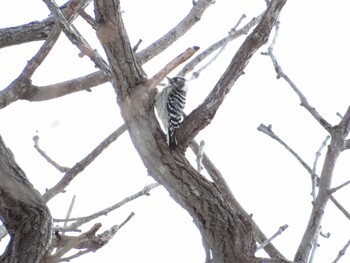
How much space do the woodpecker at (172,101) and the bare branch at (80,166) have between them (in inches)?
49.2

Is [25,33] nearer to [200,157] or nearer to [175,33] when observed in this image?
[175,33]

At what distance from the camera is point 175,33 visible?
6.38 meters

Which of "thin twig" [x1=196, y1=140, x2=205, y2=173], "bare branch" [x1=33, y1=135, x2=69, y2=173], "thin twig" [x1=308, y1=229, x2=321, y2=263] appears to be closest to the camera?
"thin twig" [x1=308, y1=229, x2=321, y2=263]

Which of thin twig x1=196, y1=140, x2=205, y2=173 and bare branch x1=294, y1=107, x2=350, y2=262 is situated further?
thin twig x1=196, y1=140, x2=205, y2=173

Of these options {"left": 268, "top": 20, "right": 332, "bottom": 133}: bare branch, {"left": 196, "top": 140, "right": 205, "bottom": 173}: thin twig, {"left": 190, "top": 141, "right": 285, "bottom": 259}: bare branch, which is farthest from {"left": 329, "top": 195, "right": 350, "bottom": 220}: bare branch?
{"left": 196, "top": 140, "right": 205, "bottom": 173}: thin twig

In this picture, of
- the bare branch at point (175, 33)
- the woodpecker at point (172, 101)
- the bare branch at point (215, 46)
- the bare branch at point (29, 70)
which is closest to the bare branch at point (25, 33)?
the bare branch at point (29, 70)

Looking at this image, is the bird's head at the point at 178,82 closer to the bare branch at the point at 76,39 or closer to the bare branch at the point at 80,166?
the bare branch at the point at 80,166

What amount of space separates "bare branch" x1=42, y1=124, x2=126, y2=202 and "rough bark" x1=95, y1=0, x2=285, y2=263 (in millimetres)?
936

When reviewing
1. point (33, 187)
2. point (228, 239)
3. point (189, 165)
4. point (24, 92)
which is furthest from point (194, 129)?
point (24, 92)

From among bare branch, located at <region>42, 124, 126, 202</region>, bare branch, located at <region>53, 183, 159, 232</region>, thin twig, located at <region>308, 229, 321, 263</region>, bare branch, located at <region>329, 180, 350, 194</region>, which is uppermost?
bare branch, located at <region>42, 124, 126, 202</region>


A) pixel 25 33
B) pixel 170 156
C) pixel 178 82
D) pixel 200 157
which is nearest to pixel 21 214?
pixel 170 156

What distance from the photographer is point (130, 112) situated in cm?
402

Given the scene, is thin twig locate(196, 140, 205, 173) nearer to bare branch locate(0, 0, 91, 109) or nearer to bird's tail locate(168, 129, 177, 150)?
bird's tail locate(168, 129, 177, 150)

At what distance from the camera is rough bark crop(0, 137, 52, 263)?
378 cm
